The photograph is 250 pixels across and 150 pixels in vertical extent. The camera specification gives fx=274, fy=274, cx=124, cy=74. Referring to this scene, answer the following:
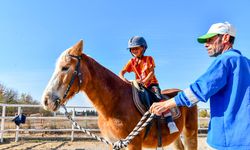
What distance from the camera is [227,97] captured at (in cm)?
222

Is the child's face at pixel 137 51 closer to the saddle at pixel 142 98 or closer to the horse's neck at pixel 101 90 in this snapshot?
the saddle at pixel 142 98

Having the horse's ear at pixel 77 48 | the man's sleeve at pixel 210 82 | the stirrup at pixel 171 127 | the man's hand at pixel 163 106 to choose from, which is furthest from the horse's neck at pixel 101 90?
the man's sleeve at pixel 210 82

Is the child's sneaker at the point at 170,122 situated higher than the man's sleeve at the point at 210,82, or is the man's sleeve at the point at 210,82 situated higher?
the man's sleeve at the point at 210,82

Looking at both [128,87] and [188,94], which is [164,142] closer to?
[128,87]

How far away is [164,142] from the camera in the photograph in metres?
4.27

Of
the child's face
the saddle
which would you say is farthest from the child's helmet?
the saddle

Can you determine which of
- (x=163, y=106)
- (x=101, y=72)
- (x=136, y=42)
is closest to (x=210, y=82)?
(x=163, y=106)

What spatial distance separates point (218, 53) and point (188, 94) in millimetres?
469

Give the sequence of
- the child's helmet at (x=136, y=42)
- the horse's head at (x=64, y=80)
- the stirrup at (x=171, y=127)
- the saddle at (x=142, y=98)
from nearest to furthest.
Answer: the horse's head at (x=64, y=80)
the saddle at (x=142, y=98)
the stirrup at (x=171, y=127)
the child's helmet at (x=136, y=42)

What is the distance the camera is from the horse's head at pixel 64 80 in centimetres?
330

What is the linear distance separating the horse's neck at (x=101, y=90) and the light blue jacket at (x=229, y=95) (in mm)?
1750

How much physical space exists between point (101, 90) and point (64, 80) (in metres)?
0.62

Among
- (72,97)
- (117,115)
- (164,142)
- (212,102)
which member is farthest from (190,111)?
(212,102)

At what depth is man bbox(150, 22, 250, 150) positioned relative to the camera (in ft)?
6.98
